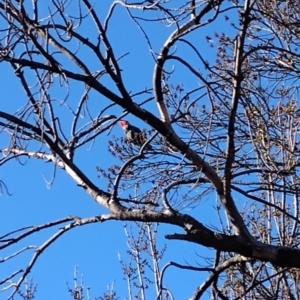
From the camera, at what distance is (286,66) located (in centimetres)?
689

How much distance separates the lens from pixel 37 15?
3178 millimetres

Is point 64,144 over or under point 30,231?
over

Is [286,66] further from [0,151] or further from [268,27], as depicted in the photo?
[0,151]

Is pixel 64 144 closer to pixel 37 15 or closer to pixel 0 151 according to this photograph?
pixel 0 151

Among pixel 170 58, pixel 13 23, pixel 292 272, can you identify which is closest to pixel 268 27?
pixel 292 272

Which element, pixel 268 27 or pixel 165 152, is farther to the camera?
pixel 268 27

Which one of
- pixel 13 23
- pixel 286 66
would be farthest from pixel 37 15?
pixel 286 66

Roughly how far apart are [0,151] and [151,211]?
946mm

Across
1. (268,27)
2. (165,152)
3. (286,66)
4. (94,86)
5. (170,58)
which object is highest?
(268,27)

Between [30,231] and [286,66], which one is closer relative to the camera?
[30,231]

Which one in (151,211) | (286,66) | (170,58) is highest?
(286,66)

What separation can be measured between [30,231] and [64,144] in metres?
0.51

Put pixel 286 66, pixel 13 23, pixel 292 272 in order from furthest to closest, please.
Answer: pixel 286 66
pixel 292 272
pixel 13 23

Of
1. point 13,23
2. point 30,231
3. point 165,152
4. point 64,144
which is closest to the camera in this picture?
→ point 13,23
